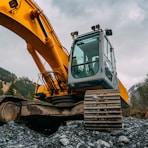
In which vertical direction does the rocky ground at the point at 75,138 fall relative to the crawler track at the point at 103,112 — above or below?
below

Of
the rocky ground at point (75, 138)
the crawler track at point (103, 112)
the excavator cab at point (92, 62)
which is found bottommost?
the rocky ground at point (75, 138)

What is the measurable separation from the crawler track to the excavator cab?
0.68 m

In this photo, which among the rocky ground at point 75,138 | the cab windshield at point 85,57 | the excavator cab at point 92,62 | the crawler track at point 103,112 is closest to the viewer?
the rocky ground at point 75,138

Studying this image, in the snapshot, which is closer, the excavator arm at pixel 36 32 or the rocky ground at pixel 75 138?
the rocky ground at pixel 75 138

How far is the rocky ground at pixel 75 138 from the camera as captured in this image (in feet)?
13.0

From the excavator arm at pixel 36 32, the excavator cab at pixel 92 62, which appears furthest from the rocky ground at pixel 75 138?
the excavator arm at pixel 36 32

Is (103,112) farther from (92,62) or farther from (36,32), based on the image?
(36,32)

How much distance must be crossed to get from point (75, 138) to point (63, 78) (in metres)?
2.29

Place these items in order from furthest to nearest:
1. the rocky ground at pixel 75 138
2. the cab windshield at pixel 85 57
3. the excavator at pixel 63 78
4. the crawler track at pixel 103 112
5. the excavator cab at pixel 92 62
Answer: the cab windshield at pixel 85 57 → the excavator cab at pixel 92 62 → the excavator at pixel 63 78 → the crawler track at pixel 103 112 → the rocky ground at pixel 75 138

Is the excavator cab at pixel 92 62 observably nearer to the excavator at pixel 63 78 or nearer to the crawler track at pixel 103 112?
the excavator at pixel 63 78

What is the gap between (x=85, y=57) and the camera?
598 cm

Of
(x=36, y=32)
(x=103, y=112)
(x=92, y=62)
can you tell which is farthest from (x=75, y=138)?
(x=36, y=32)

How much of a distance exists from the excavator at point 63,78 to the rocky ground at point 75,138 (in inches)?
9.2

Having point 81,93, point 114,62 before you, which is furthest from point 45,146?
point 114,62
